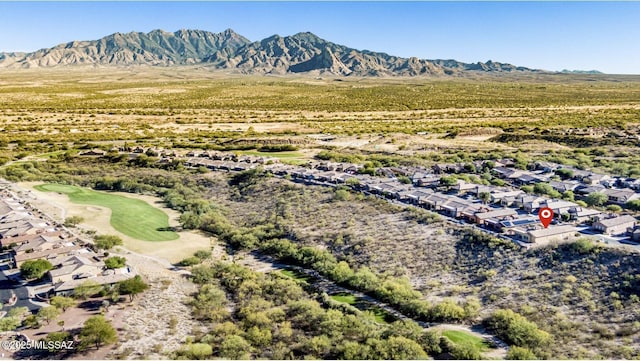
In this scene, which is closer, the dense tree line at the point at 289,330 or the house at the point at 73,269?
the dense tree line at the point at 289,330

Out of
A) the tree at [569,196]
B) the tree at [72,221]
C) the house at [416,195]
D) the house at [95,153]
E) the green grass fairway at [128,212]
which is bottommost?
the green grass fairway at [128,212]

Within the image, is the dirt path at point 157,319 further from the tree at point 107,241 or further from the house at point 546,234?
the house at point 546,234

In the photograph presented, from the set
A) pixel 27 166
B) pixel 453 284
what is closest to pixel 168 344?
pixel 453 284

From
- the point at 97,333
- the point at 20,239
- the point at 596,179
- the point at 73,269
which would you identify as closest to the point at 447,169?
the point at 596,179

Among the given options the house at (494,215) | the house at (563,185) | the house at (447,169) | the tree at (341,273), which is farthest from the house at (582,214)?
the house at (447,169)

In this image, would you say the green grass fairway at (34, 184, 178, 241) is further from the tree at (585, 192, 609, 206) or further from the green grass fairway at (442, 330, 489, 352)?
the tree at (585, 192, 609, 206)
